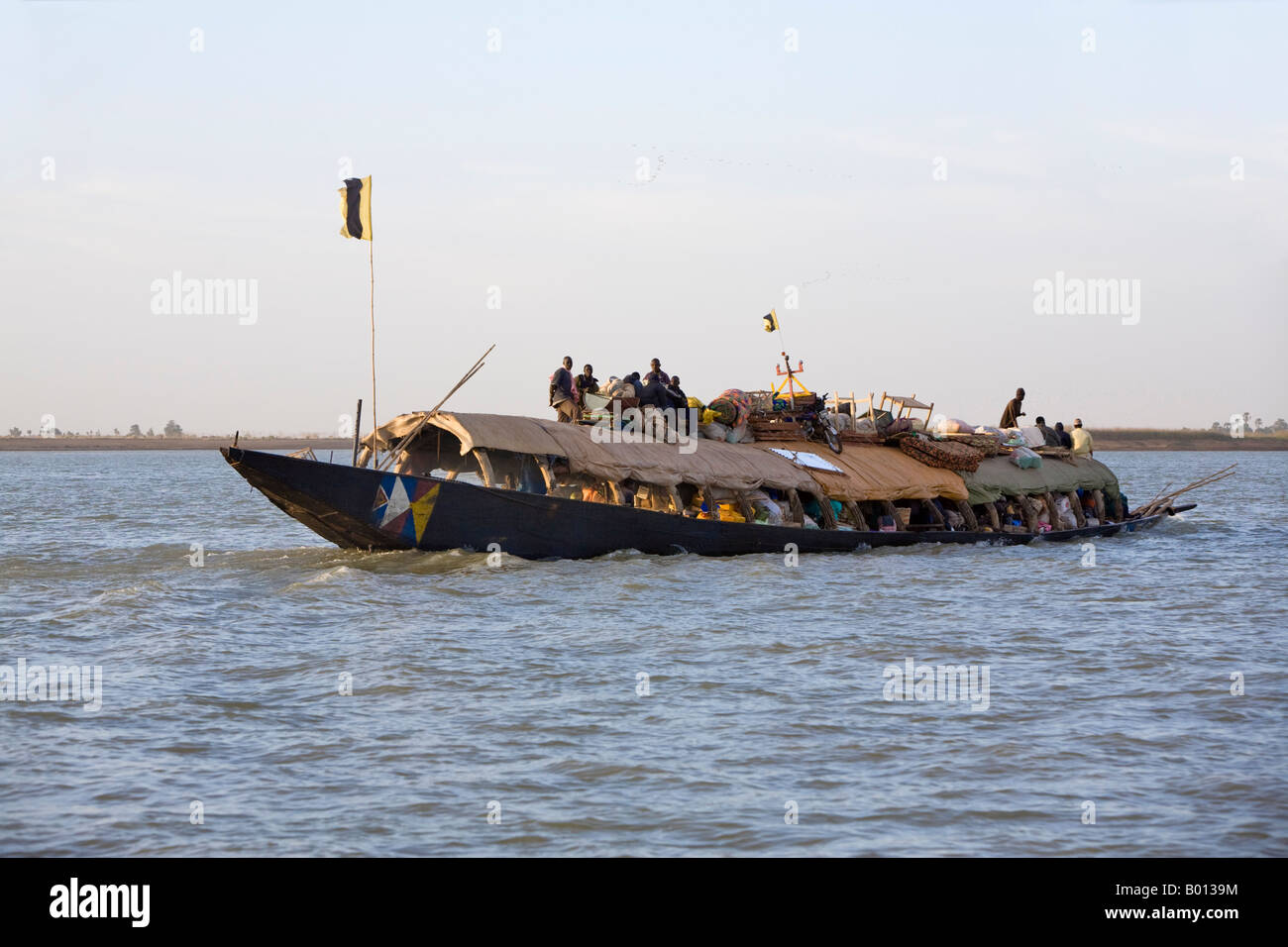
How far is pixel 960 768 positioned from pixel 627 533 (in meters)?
10.8

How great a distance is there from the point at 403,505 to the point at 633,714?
7947 mm

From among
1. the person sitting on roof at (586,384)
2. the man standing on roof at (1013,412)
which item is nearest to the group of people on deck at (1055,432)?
the man standing on roof at (1013,412)

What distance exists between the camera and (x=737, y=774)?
8367 millimetres

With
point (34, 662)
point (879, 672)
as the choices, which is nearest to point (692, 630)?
point (879, 672)

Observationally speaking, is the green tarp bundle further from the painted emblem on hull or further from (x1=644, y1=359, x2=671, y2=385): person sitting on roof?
the painted emblem on hull

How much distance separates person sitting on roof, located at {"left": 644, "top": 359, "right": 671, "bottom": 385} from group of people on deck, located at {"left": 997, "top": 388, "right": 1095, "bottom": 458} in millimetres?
10150

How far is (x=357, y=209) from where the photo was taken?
17844 millimetres

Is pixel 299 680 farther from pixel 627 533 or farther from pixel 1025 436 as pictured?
pixel 1025 436

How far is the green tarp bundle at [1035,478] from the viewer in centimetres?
2425

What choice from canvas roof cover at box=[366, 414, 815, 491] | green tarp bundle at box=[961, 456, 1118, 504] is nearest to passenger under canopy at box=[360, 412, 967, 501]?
canvas roof cover at box=[366, 414, 815, 491]

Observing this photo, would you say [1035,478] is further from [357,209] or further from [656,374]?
[357,209]

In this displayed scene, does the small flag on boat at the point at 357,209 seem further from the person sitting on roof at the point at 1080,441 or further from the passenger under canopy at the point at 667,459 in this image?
the person sitting on roof at the point at 1080,441

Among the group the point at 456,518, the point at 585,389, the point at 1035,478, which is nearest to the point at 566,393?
the point at 585,389

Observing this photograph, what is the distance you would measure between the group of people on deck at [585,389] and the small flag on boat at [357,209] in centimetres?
427
